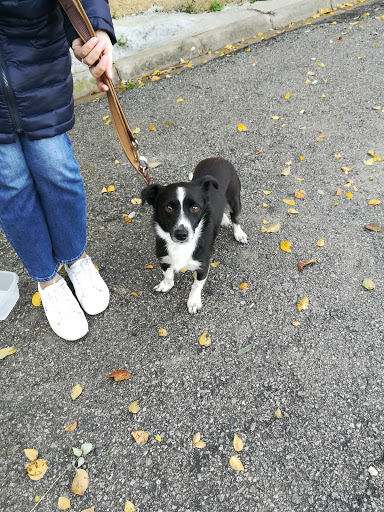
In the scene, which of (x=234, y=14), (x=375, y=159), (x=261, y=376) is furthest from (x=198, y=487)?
(x=234, y=14)

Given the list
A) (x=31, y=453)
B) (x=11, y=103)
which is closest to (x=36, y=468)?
(x=31, y=453)

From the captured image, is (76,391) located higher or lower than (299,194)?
higher

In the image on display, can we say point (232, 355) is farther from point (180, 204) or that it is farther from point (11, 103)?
point (11, 103)

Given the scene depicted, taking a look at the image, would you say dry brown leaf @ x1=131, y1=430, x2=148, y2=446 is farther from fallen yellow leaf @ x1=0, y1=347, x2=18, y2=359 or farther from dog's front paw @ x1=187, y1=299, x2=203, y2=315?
fallen yellow leaf @ x1=0, y1=347, x2=18, y2=359

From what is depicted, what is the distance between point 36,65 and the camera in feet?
6.30

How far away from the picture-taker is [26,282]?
10.5 feet

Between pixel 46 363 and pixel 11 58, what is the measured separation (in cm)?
182

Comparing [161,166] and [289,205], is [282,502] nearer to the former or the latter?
[289,205]

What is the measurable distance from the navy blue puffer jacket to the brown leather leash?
0.09m

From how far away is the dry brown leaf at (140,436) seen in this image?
222 cm

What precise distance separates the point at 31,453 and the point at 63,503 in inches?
13.3

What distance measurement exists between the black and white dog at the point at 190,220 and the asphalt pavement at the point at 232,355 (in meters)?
0.32

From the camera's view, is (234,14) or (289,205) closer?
(289,205)

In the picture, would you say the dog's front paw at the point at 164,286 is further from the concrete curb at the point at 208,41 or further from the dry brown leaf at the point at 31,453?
the concrete curb at the point at 208,41
